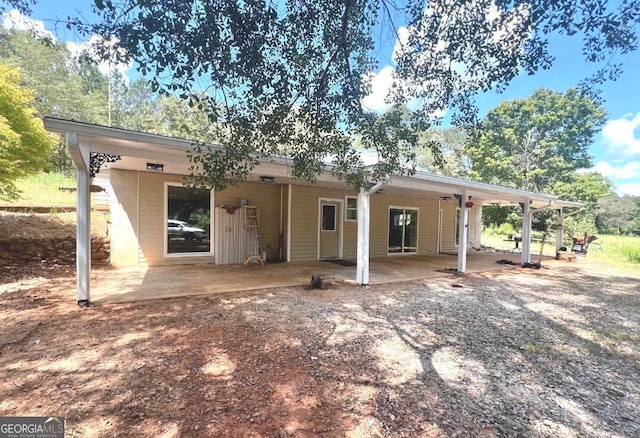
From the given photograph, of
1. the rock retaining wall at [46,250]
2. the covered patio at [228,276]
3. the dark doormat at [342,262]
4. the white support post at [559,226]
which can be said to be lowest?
the dark doormat at [342,262]

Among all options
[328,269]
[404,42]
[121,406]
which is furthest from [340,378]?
[328,269]

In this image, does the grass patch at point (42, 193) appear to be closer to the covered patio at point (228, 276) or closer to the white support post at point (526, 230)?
the covered patio at point (228, 276)

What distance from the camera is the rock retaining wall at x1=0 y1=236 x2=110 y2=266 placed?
683cm

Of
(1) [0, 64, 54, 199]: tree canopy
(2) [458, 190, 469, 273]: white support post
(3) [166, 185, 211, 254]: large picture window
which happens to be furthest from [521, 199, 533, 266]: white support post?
(1) [0, 64, 54, 199]: tree canopy

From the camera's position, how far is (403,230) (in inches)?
468

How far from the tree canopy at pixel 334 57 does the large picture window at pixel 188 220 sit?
4.94 meters

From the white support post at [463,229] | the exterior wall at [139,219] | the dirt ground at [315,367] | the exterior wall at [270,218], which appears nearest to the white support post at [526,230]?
the exterior wall at [270,218]

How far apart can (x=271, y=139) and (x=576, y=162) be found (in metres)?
31.7

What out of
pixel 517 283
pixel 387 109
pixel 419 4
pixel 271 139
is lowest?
pixel 517 283

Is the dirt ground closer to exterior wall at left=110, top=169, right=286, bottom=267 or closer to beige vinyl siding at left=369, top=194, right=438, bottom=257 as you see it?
exterior wall at left=110, top=169, right=286, bottom=267

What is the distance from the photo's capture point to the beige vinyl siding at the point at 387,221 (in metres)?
11.0

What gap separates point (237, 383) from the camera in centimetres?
267

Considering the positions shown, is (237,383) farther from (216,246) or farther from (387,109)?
(216,246)

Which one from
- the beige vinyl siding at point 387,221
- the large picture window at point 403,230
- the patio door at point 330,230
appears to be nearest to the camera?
the patio door at point 330,230
